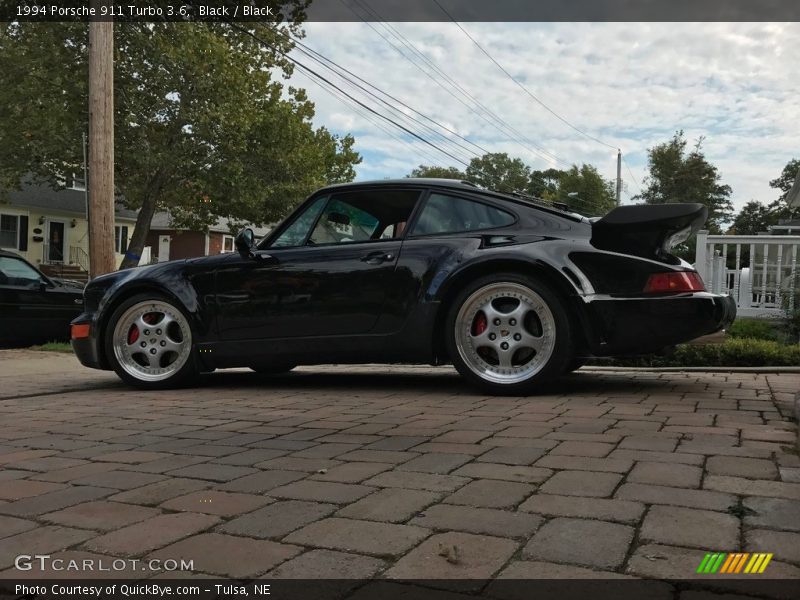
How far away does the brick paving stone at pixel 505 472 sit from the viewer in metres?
2.56

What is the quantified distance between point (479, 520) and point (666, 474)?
0.87 metres

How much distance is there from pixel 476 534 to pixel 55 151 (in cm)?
2214

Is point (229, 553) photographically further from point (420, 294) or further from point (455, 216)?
point (455, 216)

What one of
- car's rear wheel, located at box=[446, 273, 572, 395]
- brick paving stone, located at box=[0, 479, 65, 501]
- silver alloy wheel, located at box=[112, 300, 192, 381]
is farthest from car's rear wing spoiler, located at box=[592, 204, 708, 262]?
brick paving stone, located at box=[0, 479, 65, 501]

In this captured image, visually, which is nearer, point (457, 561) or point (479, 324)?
point (457, 561)

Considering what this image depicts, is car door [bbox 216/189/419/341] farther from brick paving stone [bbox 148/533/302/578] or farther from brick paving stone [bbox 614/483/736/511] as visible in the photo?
brick paving stone [bbox 148/533/302/578]

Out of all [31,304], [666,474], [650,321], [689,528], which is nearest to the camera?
[689,528]

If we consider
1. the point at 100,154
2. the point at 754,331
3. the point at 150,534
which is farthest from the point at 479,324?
the point at 100,154

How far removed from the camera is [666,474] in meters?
2.58

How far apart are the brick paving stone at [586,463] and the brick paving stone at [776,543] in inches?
27.2

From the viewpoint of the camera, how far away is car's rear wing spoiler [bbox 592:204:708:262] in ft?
14.5

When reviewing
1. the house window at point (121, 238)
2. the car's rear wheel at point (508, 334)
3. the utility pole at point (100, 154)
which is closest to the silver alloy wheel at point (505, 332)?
the car's rear wheel at point (508, 334)

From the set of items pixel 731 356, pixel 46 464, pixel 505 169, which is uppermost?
pixel 505 169

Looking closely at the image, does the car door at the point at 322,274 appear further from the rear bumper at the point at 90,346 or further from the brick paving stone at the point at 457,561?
the brick paving stone at the point at 457,561
